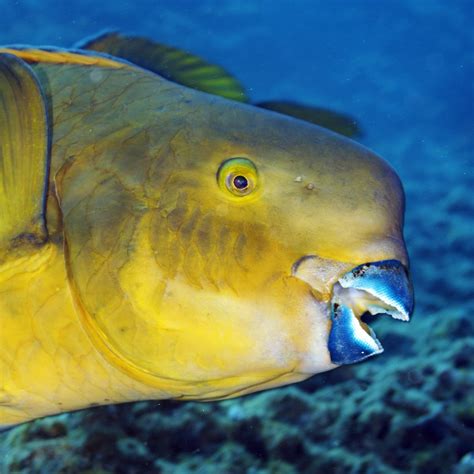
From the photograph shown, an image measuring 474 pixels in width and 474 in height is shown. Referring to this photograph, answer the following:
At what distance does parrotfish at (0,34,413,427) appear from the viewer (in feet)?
5.59

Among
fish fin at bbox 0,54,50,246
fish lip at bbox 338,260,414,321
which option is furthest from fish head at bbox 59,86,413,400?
fish fin at bbox 0,54,50,246

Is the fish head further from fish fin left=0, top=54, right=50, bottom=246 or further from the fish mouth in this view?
fish fin left=0, top=54, right=50, bottom=246

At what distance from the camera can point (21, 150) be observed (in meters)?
1.90

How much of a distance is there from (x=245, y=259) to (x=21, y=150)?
89cm

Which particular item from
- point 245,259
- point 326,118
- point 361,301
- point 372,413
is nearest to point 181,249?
point 245,259

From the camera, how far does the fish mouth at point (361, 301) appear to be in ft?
5.48

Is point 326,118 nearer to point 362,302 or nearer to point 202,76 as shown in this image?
point 202,76

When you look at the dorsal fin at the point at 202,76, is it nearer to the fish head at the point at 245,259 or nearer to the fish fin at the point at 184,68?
the fish fin at the point at 184,68

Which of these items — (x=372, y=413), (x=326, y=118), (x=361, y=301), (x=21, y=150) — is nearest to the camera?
(x=361, y=301)

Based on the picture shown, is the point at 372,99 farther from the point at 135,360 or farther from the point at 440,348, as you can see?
the point at 135,360

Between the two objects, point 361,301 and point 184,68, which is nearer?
point 361,301

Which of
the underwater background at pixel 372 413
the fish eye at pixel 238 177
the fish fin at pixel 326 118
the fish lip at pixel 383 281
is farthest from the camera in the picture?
the underwater background at pixel 372 413

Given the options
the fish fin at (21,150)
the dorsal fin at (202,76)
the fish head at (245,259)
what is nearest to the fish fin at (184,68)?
the dorsal fin at (202,76)

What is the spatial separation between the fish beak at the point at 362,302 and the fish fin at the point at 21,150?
1.09 metres
